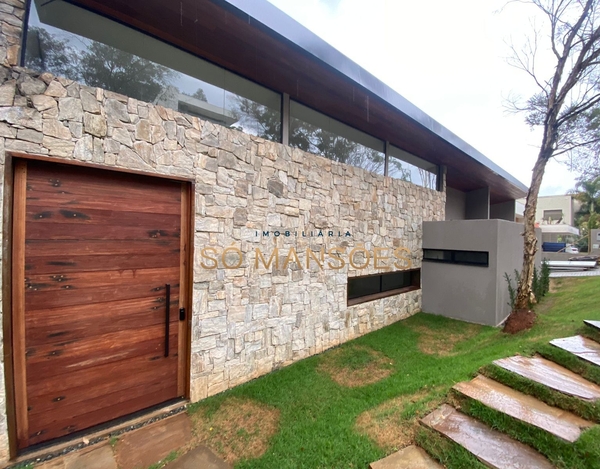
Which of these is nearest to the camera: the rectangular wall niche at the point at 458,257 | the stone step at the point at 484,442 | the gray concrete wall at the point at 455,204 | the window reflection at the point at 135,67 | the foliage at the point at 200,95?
the stone step at the point at 484,442

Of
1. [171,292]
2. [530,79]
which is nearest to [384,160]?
[530,79]

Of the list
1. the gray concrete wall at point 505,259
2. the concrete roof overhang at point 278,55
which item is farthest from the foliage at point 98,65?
the gray concrete wall at point 505,259

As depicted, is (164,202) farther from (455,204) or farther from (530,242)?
(455,204)

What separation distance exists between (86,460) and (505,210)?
61.0 feet

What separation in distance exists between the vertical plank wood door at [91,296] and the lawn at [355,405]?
923mm

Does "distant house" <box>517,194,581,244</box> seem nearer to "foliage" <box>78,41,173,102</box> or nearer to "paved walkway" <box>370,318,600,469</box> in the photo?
"paved walkway" <box>370,318,600,469</box>

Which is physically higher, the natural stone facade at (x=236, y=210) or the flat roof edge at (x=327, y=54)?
the flat roof edge at (x=327, y=54)

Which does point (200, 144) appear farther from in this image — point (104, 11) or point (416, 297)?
point (416, 297)

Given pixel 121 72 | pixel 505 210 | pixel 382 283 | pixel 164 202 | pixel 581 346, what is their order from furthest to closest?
pixel 505 210
pixel 382 283
pixel 581 346
pixel 164 202
pixel 121 72

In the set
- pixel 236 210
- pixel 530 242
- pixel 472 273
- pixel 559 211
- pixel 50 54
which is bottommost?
pixel 472 273

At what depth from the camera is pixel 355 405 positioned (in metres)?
3.10

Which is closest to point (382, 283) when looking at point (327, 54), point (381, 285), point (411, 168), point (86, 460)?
point (381, 285)

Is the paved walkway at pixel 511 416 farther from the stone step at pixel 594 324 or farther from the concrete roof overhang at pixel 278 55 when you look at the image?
the concrete roof overhang at pixel 278 55

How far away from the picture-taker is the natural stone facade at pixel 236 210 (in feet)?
7.80
